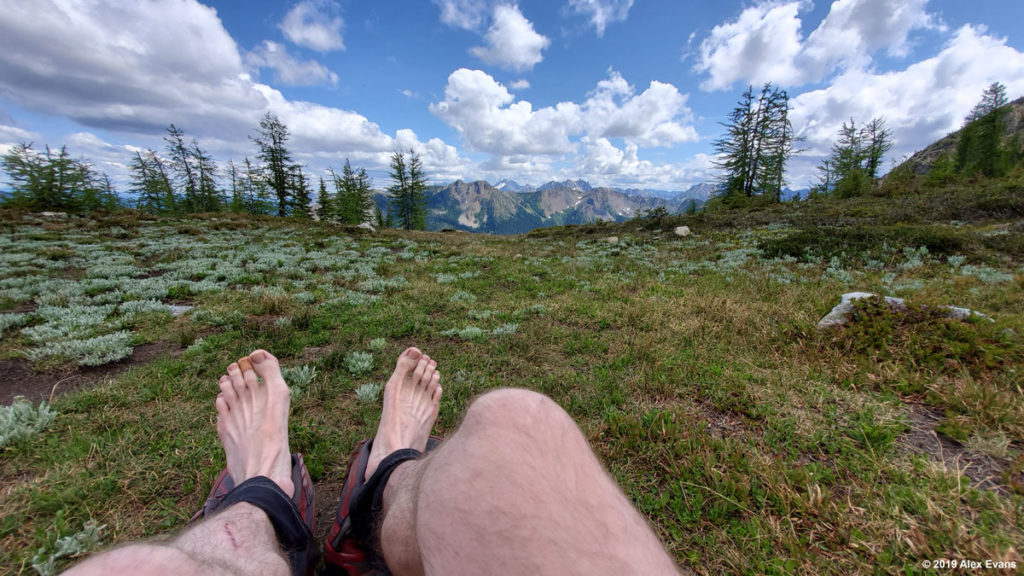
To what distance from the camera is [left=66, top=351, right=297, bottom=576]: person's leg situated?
1.32 m

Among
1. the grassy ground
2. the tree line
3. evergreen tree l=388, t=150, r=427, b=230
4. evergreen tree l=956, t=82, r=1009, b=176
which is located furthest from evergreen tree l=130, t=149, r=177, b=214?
evergreen tree l=956, t=82, r=1009, b=176

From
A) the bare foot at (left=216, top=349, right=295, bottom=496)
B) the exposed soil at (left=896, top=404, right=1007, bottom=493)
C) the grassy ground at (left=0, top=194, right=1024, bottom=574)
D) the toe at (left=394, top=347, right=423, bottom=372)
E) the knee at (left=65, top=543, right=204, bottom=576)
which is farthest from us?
the toe at (left=394, top=347, right=423, bottom=372)

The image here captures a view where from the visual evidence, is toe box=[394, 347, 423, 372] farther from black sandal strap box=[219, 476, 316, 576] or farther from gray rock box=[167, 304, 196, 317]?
gray rock box=[167, 304, 196, 317]

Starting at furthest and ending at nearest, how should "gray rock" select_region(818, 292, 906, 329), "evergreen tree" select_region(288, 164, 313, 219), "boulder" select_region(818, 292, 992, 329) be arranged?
1. "evergreen tree" select_region(288, 164, 313, 219)
2. "gray rock" select_region(818, 292, 906, 329)
3. "boulder" select_region(818, 292, 992, 329)

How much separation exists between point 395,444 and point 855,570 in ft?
10.4

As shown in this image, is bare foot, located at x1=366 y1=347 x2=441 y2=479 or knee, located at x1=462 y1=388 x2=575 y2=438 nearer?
knee, located at x1=462 y1=388 x2=575 y2=438

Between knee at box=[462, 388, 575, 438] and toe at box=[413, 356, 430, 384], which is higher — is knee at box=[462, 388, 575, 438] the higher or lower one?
the higher one

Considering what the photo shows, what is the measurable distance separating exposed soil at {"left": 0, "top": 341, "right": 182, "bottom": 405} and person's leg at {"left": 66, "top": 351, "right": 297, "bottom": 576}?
100 inches

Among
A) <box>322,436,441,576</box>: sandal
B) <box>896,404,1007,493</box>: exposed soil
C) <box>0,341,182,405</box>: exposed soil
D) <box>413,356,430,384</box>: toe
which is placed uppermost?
<box>413,356,430,384</box>: toe

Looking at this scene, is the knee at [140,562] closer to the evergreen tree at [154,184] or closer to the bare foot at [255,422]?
the bare foot at [255,422]

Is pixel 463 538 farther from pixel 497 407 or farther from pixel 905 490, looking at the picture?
pixel 905 490

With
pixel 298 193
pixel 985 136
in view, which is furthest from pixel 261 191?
pixel 985 136

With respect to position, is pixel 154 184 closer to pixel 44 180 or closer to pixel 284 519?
pixel 44 180

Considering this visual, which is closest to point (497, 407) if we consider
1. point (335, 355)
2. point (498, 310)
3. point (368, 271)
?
point (335, 355)
